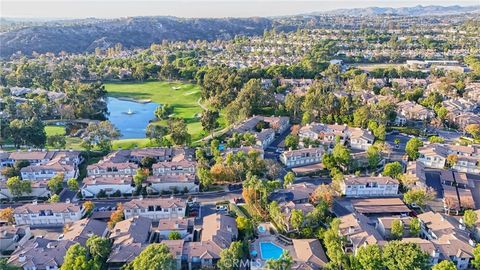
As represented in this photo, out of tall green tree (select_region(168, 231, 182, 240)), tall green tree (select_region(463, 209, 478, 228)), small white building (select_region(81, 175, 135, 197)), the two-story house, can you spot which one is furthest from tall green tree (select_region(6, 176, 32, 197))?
tall green tree (select_region(463, 209, 478, 228))

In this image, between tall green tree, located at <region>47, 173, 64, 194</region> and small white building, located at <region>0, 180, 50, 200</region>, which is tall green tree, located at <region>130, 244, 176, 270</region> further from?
small white building, located at <region>0, 180, 50, 200</region>

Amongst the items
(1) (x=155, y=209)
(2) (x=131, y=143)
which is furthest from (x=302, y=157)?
(2) (x=131, y=143)

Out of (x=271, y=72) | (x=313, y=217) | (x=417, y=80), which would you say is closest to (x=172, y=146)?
(x=313, y=217)

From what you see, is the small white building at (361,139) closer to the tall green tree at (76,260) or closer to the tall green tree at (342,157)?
the tall green tree at (342,157)

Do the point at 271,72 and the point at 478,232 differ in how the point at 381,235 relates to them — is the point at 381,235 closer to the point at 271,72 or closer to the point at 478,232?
the point at 478,232

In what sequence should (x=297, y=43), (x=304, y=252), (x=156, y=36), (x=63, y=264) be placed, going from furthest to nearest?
(x=156, y=36)
(x=297, y=43)
(x=304, y=252)
(x=63, y=264)

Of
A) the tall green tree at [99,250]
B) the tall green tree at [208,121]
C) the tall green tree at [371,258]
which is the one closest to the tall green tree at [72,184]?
the tall green tree at [99,250]

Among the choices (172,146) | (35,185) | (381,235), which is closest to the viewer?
(381,235)
